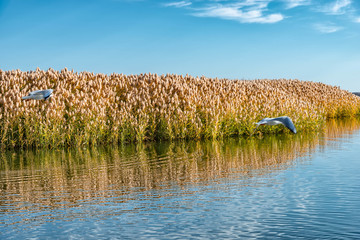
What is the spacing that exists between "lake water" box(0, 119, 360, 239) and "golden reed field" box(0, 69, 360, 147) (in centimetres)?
238

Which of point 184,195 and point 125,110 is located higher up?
point 125,110

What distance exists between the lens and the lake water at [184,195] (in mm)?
5207

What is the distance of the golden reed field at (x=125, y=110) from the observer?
1466 centimetres

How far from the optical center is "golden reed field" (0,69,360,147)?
14.7 metres

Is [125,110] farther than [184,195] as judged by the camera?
Yes

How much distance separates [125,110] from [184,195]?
9201mm

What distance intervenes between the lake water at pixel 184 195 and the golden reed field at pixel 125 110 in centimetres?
238

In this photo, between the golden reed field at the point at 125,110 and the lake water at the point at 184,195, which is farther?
the golden reed field at the point at 125,110

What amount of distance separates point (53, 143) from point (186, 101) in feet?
17.5

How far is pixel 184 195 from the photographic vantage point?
22.5 ft

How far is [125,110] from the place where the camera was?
15.7m

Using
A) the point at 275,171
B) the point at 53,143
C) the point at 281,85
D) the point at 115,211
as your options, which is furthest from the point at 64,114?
the point at 281,85

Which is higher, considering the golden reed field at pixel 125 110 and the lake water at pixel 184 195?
the golden reed field at pixel 125 110

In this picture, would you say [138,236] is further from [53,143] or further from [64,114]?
[64,114]
